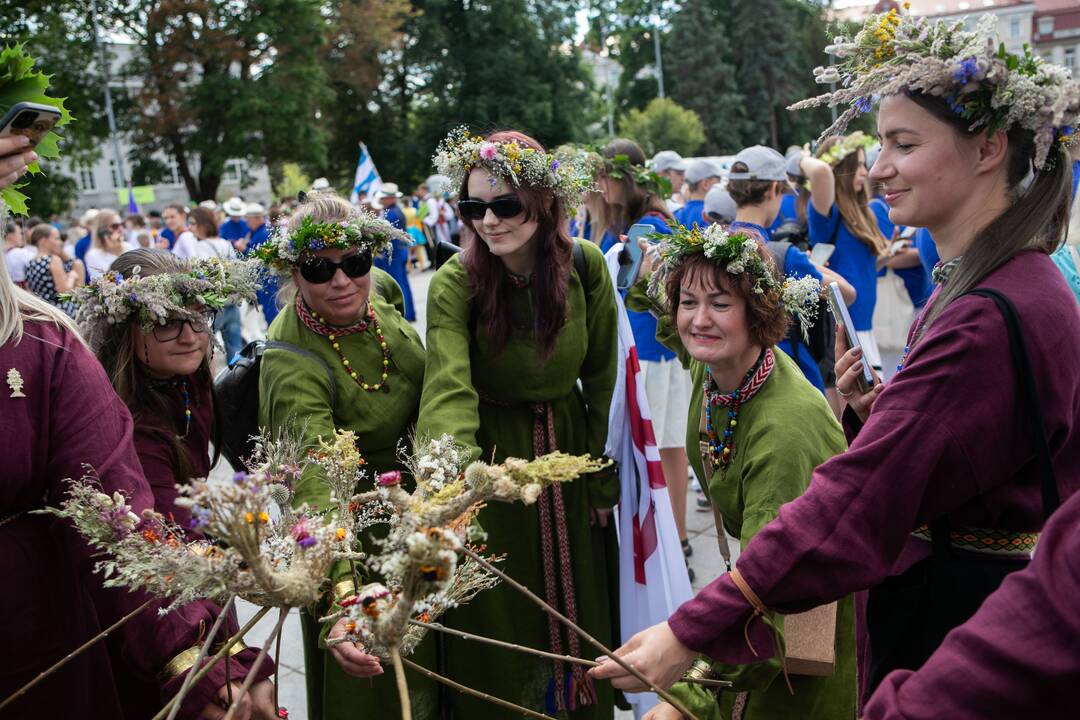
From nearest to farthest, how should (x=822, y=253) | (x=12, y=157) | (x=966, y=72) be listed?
(x=966, y=72), (x=12, y=157), (x=822, y=253)

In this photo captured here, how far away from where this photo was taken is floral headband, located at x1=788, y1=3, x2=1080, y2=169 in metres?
1.71

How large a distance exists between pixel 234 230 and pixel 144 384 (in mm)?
12815

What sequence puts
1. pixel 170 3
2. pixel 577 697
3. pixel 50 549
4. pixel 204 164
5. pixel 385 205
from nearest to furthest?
pixel 50 549 → pixel 577 697 → pixel 385 205 → pixel 170 3 → pixel 204 164

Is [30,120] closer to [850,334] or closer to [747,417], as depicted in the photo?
[747,417]

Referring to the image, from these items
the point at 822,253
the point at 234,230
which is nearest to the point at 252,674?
the point at 822,253

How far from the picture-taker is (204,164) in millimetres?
33875

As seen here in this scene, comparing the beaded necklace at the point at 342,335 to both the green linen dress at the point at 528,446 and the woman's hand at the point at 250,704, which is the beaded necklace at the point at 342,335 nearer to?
the green linen dress at the point at 528,446

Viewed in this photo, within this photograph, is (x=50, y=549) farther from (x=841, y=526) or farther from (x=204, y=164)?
(x=204, y=164)

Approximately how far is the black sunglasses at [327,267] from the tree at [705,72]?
155 feet

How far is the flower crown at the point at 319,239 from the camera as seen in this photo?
2.98m

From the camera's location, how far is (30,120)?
184 cm

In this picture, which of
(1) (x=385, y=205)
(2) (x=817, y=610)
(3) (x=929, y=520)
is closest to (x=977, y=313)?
(3) (x=929, y=520)

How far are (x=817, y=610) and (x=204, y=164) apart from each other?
35.4 meters

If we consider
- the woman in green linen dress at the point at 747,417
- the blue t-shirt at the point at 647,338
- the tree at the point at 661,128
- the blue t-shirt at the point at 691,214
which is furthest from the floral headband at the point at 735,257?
the tree at the point at 661,128
